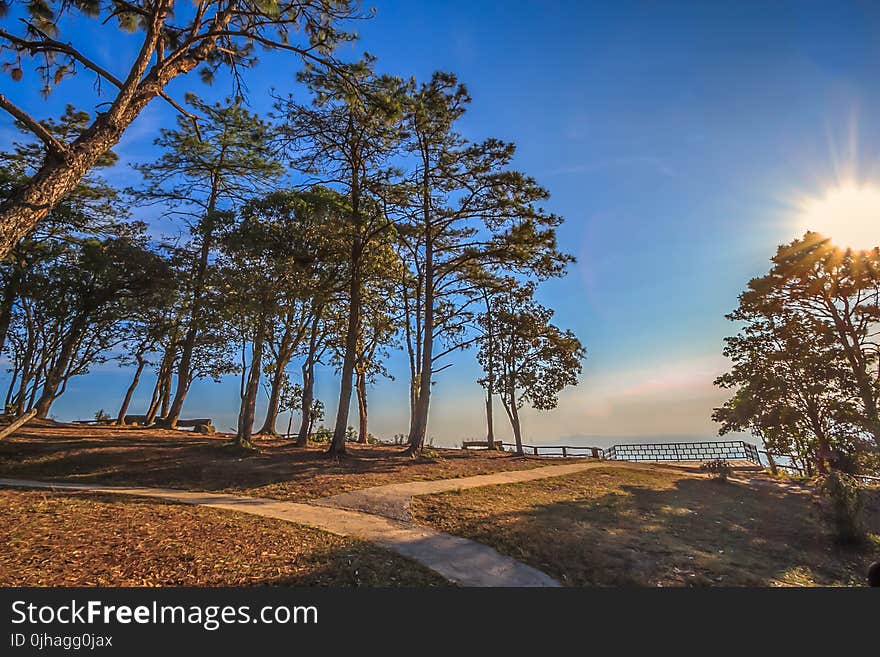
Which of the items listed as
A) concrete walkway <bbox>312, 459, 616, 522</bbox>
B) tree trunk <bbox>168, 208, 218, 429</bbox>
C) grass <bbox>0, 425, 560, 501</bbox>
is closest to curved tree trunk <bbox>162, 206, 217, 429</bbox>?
tree trunk <bbox>168, 208, 218, 429</bbox>

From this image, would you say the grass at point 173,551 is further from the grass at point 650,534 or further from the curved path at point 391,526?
the grass at point 650,534

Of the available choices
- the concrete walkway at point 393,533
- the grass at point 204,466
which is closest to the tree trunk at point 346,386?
the grass at point 204,466

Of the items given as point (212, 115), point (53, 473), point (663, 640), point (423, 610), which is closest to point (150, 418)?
point (53, 473)

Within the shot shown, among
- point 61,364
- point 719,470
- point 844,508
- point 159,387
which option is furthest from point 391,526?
point 159,387

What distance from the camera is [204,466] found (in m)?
11.7

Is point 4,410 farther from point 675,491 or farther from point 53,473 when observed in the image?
point 675,491

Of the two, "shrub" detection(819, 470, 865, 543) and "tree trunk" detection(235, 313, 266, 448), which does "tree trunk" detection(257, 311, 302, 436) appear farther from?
"shrub" detection(819, 470, 865, 543)

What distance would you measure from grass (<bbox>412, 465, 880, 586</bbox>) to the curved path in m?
0.48

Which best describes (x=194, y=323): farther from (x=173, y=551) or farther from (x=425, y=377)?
(x=173, y=551)

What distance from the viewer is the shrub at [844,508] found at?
9023 mm

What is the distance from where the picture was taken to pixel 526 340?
24.2 metres

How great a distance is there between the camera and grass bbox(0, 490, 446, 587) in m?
4.41

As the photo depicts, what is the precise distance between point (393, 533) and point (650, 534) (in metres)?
5.62

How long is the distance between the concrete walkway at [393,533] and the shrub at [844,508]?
28.6 feet
